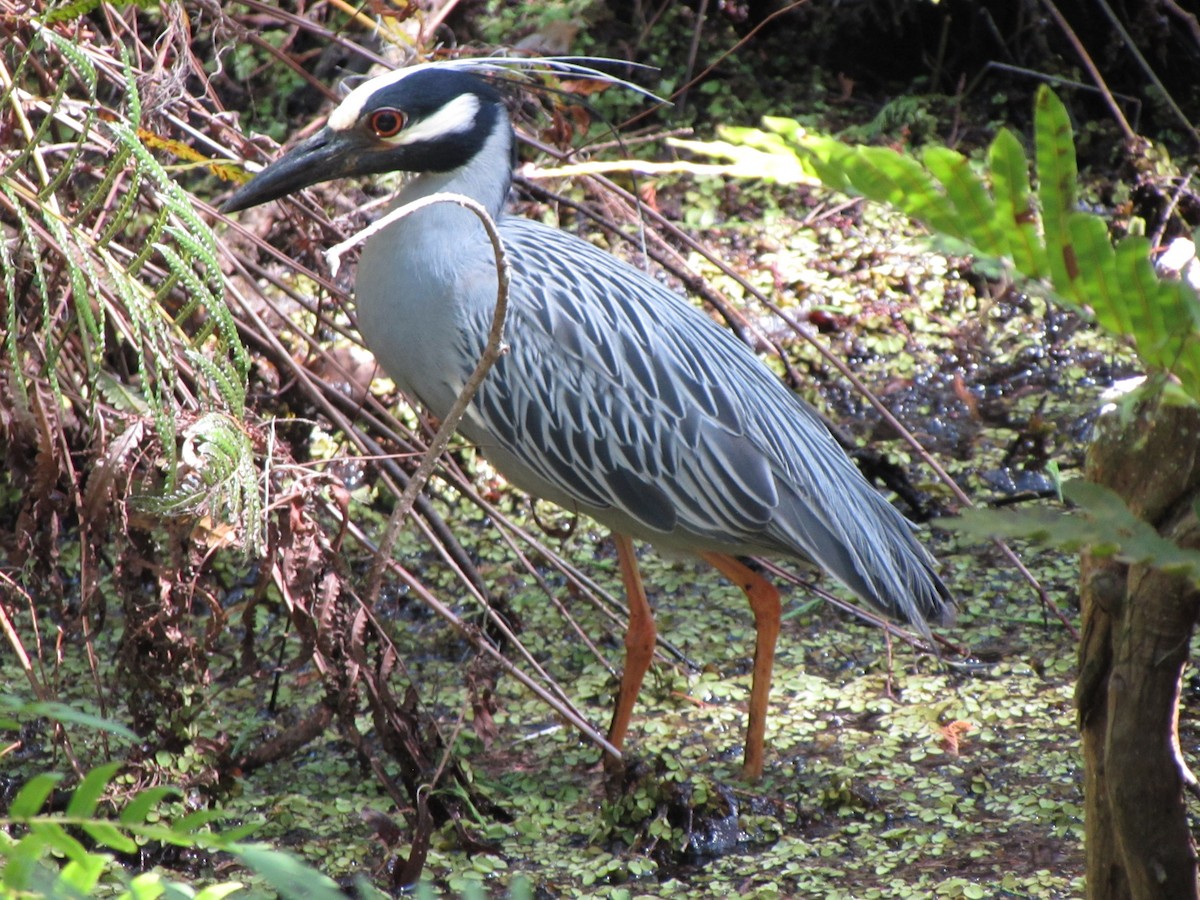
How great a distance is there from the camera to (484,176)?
3297 mm

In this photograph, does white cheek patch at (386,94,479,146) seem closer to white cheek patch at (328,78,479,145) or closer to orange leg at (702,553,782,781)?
white cheek patch at (328,78,479,145)

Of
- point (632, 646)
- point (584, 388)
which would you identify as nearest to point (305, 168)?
point (584, 388)

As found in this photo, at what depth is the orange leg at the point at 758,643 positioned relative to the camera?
3.17m

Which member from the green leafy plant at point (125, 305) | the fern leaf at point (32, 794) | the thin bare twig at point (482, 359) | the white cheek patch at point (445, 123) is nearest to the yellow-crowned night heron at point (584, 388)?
the white cheek patch at point (445, 123)

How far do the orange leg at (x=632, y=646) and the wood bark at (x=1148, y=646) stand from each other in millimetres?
1710

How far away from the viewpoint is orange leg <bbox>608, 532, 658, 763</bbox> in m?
3.30

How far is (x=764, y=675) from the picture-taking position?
329 cm

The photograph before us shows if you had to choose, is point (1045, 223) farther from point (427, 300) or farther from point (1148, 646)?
point (427, 300)

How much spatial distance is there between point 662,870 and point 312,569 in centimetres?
93

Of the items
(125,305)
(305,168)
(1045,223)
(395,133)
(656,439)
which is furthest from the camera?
(656,439)

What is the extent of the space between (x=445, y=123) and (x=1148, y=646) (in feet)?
7.02

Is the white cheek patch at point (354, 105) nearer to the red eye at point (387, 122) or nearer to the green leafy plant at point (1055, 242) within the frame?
the red eye at point (387, 122)

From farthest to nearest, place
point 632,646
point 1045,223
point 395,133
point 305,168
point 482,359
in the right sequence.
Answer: point 632,646
point 395,133
point 305,168
point 482,359
point 1045,223

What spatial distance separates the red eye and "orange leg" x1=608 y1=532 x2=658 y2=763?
3.70 ft
